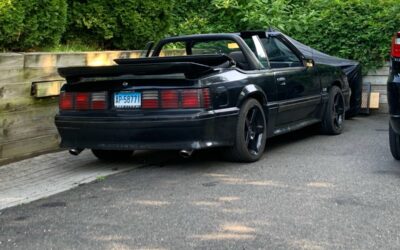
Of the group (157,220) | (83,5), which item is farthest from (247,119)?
(83,5)

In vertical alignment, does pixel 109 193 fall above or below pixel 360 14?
below

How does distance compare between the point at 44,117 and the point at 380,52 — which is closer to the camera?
the point at 44,117

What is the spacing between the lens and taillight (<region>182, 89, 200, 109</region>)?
20.2 ft

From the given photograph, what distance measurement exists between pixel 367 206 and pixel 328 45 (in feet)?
23.6

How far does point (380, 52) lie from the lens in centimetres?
1119

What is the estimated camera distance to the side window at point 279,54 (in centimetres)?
785

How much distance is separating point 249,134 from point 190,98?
3.43ft

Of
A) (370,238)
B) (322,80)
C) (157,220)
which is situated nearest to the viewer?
(370,238)

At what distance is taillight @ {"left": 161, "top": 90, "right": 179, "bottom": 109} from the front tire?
0.79 m

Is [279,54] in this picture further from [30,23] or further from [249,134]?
[30,23]

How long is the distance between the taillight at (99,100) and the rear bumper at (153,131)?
14 cm

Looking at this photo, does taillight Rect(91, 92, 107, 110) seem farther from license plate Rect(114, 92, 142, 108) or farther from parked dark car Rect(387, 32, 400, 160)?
parked dark car Rect(387, 32, 400, 160)

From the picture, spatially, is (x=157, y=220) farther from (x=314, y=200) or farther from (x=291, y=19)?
(x=291, y=19)

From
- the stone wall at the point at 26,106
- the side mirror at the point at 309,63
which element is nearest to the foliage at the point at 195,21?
the stone wall at the point at 26,106
